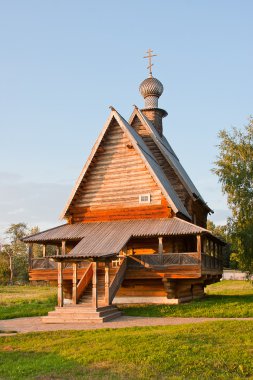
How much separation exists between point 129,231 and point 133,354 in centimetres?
1173

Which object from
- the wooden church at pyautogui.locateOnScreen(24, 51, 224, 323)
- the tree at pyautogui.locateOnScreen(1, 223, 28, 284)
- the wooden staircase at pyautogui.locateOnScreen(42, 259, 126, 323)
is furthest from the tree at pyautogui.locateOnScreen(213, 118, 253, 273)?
the tree at pyautogui.locateOnScreen(1, 223, 28, 284)

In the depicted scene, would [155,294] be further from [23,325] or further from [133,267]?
[23,325]

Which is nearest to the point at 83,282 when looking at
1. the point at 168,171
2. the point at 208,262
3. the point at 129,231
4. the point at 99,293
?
the point at 99,293

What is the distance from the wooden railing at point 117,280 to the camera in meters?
19.0

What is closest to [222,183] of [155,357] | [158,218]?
[158,218]

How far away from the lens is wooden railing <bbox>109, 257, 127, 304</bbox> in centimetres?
1901

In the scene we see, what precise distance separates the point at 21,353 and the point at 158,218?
1316 centimetres

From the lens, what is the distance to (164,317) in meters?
17.5

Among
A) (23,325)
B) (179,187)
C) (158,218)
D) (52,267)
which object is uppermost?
(179,187)

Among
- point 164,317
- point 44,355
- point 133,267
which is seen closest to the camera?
point 44,355

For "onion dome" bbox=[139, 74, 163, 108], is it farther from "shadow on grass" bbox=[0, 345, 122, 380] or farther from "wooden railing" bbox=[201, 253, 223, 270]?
"shadow on grass" bbox=[0, 345, 122, 380]

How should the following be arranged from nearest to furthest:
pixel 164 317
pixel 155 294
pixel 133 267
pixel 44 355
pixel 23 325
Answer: pixel 44 355, pixel 23 325, pixel 164 317, pixel 133 267, pixel 155 294

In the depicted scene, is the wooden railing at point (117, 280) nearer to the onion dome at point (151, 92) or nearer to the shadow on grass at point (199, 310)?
the shadow on grass at point (199, 310)

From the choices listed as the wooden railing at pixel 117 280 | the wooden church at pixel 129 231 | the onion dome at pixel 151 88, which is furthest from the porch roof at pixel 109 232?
the onion dome at pixel 151 88
